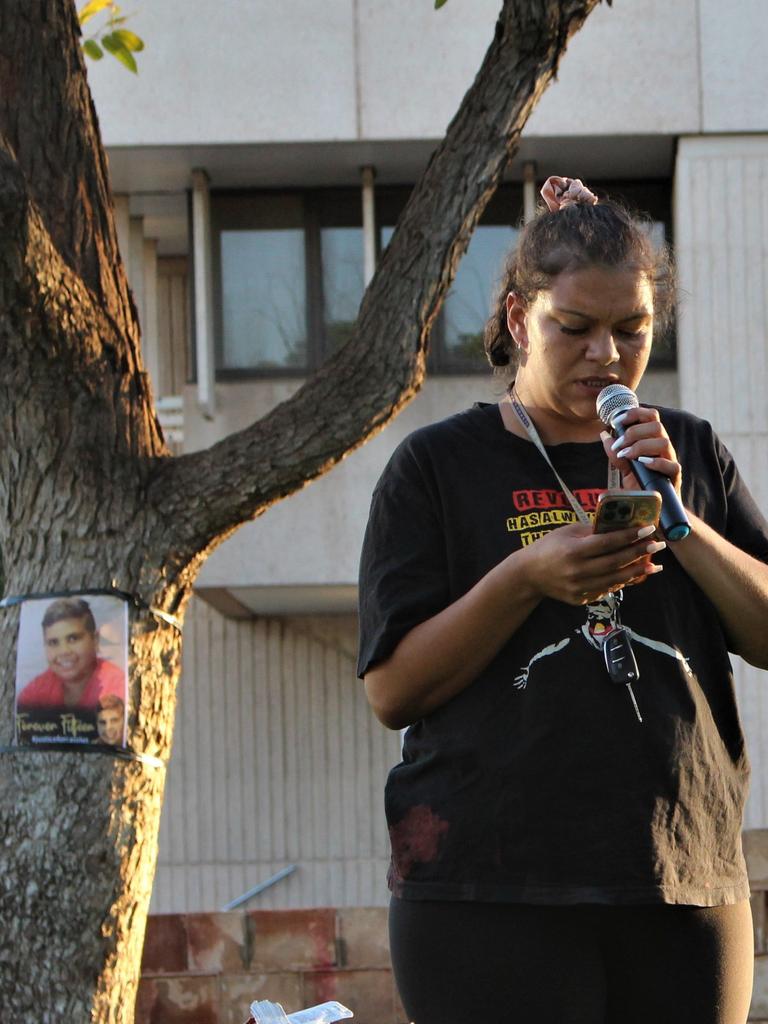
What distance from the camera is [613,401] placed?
213 centimetres

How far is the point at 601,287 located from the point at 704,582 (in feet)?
1.43

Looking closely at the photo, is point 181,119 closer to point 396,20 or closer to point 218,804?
point 396,20

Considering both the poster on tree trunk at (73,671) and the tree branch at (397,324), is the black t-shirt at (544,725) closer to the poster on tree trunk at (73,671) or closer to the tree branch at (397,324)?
the poster on tree trunk at (73,671)

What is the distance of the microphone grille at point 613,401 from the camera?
2090 millimetres

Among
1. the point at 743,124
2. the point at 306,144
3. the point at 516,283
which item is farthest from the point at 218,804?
the point at 516,283

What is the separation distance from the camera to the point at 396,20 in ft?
33.8

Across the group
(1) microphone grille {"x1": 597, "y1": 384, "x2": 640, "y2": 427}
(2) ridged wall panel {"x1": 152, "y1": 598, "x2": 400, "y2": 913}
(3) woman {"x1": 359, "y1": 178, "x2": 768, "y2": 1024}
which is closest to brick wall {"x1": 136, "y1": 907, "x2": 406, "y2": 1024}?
(3) woman {"x1": 359, "y1": 178, "x2": 768, "y2": 1024}

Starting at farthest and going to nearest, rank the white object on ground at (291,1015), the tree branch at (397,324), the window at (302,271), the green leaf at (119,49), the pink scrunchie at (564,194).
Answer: the window at (302,271)
the green leaf at (119,49)
the tree branch at (397,324)
the white object on ground at (291,1015)
the pink scrunchie at (564,194)

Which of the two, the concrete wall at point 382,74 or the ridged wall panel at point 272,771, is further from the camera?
the ridged wall panel at point 272,771

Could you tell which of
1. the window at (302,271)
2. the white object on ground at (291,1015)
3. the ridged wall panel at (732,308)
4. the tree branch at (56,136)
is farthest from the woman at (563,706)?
the window at (302,271)

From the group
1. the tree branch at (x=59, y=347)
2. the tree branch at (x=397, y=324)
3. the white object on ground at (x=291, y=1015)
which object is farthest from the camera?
the tree branch at (x=397, y=324)

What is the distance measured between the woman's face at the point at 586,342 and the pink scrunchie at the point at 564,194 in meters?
0.20

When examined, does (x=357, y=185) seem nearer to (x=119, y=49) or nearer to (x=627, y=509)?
(x=119, y=49)

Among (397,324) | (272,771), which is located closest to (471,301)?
(272,771)
